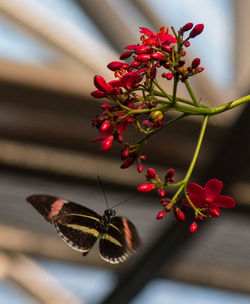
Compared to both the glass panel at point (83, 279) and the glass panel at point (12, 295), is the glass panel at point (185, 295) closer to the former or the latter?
the glass panel at point (83, 279)

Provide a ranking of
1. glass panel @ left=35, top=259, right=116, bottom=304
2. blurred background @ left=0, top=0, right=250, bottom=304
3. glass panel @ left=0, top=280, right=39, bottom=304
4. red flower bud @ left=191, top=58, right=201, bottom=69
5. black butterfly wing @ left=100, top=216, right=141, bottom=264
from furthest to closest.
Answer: glass panel @ left=0, top=280, right=39, bottom=304
glass panel @ left=35, top=259, right=116, bottom=304
blurred background @ left=0, top=0, right=250, bottom=304
black butterfly wing @ left=100, top=216, right=141, bottom=264
red flower bud @ left=191, top=58, right=201, bottom=69

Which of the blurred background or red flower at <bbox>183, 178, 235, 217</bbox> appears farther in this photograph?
the blurred background

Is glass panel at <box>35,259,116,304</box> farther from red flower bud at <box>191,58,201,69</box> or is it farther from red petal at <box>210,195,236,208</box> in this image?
red flower bud at <box>191,58,201,69</box>

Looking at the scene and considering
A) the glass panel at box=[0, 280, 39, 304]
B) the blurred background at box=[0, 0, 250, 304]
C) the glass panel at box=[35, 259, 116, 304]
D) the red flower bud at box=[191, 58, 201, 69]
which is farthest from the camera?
the glass panel at box=[0, 280, 39, 304]

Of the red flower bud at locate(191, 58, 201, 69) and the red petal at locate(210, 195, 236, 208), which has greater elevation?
the red flower bud at locate(191, 58, 201, 69)

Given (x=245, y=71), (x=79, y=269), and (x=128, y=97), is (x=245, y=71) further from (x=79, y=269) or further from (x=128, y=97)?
(x=79, y=269)

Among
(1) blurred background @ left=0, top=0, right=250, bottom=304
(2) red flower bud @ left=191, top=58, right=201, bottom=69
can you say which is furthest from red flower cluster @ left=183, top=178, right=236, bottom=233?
(1) blurred background @ left=0, top=0, right=250, bottom=304

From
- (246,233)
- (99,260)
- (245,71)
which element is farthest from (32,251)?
(245,71)

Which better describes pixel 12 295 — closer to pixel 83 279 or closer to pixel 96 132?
pixel 83 279
